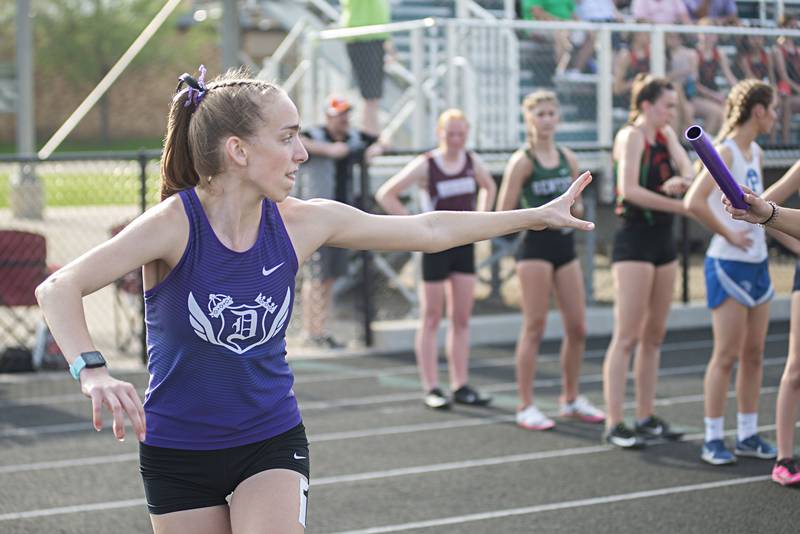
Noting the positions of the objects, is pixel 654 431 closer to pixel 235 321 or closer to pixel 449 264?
pixel 449 264

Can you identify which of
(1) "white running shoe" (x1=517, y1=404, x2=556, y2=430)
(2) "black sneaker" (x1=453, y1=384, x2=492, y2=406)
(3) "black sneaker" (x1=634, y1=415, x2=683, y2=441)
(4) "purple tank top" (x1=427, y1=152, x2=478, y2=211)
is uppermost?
(4) "purple tank top" (x1=427, y1=152, x2=478, y2=211)

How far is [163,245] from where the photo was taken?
358cm

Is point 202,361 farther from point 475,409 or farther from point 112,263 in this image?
point 475,409

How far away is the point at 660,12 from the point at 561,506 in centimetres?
1018

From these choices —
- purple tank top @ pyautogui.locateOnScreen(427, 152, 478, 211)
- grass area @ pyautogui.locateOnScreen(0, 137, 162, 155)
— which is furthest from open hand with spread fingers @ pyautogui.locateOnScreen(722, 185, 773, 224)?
grass area @ pyautogui.locateOnScreen(0, 137, 162, 155)

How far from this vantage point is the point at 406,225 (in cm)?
408

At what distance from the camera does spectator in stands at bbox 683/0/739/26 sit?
1564cm

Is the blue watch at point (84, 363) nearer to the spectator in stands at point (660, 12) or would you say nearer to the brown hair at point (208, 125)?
the brown hair at point (208, 125)

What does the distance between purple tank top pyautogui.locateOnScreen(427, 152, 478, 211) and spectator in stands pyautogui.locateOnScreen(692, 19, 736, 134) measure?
18.1ft

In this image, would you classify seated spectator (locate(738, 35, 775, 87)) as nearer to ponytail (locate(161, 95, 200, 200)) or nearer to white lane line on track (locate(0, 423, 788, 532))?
white lane line on track (locate(0, 423, 788, 532))

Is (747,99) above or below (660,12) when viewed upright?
below

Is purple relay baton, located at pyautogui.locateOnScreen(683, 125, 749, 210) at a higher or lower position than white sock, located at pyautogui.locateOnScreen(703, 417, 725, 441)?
higher

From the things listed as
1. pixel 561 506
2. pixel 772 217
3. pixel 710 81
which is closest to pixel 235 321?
pixel 772 217

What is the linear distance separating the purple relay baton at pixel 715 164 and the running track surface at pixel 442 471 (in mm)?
2322
